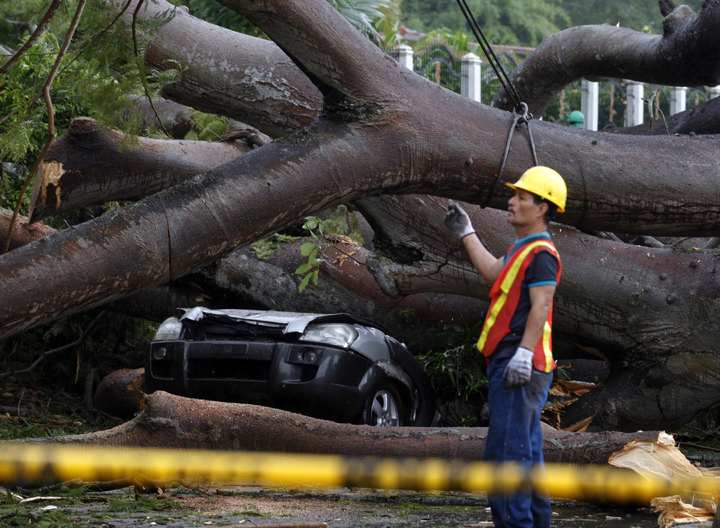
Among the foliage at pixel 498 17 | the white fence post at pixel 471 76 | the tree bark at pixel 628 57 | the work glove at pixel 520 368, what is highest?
the foliage at pixel 498 17

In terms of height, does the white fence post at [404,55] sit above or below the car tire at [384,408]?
above

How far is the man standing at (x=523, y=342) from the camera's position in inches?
219

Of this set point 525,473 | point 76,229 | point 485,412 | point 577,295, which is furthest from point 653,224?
point 76,229

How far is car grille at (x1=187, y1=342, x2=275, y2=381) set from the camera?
870cm

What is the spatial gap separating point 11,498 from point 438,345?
417 cm

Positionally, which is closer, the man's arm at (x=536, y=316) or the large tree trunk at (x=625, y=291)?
the man's arm at (x=536, y=316)

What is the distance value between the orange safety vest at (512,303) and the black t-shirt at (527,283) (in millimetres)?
17

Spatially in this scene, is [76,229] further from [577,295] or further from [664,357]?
[664,357]

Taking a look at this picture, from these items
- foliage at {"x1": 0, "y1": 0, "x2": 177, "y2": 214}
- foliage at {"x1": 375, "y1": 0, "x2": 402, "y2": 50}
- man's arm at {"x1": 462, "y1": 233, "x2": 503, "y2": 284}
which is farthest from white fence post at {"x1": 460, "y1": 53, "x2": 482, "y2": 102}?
man's arm at {"x1": 462, "y1": 233, "x2": 503, "y2": 284}

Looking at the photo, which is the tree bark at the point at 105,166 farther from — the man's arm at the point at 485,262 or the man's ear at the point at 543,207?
Result: the man's ear at the point at 543,207

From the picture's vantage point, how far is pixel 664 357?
29.1 ft

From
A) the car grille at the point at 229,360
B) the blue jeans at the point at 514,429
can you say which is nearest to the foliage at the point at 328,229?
the car grille at the point at 229,360

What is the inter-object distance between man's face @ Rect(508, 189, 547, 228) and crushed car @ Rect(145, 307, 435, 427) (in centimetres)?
300

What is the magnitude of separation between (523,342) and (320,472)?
102cm
